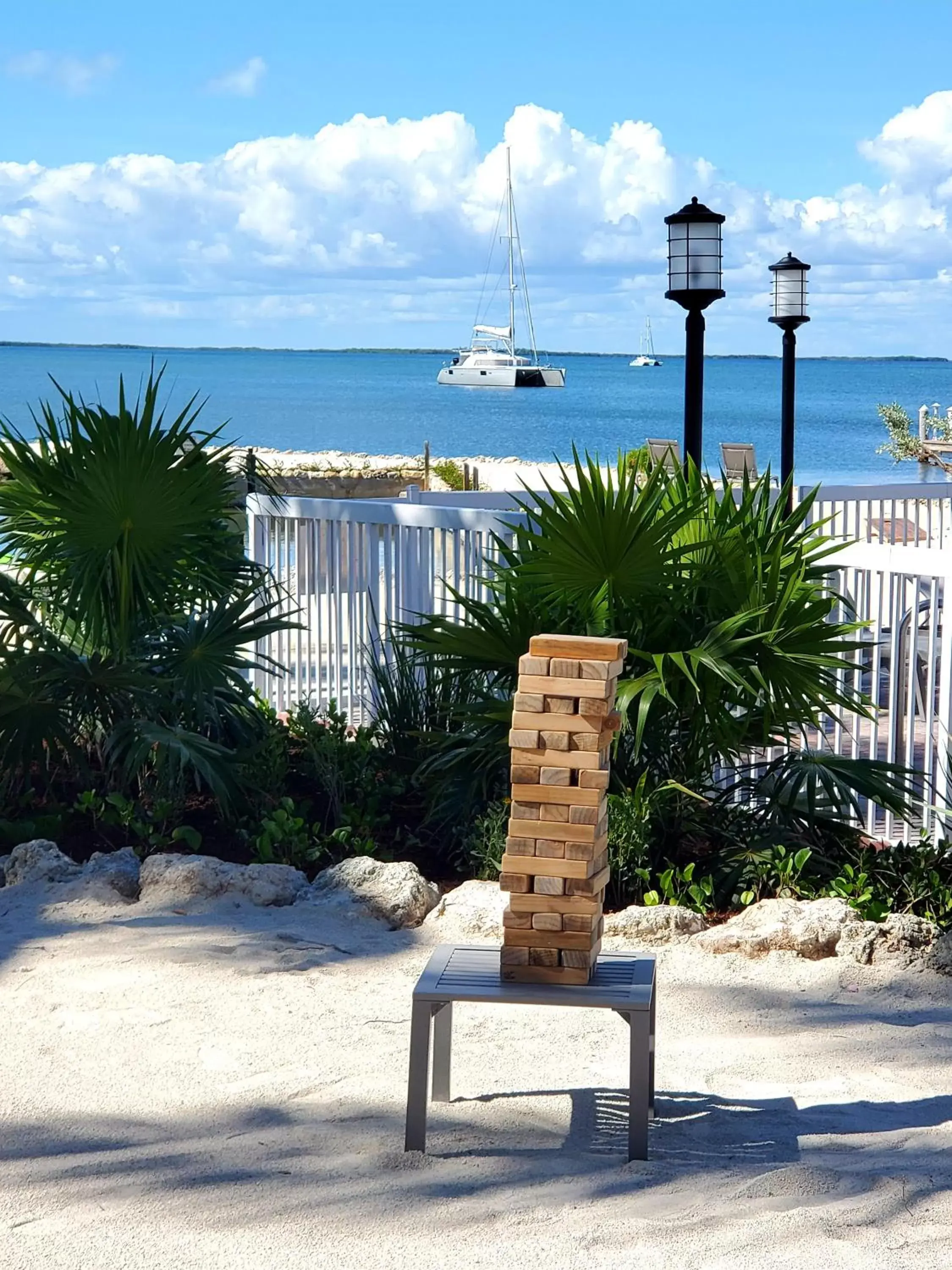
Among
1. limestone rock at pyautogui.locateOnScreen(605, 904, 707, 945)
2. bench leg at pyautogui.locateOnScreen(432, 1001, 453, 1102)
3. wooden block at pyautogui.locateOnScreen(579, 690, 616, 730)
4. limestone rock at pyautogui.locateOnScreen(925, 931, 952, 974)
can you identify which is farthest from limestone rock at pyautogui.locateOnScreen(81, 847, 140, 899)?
limestone rock at pyautogui.locateOnScreen(925, 931, 952, 974)

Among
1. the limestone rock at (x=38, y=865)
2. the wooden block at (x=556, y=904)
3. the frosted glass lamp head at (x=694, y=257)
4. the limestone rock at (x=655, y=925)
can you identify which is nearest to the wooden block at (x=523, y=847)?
the wooden block at (x=556, y=904)

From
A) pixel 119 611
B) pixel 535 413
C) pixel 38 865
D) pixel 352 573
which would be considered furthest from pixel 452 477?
pixel 535 413

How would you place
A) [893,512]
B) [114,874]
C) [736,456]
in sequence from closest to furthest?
1. [114,874]
2. [893,512]
3. [736,456]

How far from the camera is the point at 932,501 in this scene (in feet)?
38.7

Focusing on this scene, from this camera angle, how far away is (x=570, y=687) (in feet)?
11.8

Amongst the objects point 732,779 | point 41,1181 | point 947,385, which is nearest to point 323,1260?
point 41,1181

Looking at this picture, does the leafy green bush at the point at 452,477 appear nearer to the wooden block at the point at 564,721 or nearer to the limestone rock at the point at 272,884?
the limestone rock at the point at 272,884

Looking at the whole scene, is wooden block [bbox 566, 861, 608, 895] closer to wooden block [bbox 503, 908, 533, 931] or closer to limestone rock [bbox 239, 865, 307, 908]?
wooden block [bbox 503, 908, 533, 931]

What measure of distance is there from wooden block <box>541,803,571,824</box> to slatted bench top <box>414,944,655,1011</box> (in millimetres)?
390

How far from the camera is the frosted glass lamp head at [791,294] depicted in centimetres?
1471

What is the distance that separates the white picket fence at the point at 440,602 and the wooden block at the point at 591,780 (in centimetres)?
218

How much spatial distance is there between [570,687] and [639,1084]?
97 centimetres

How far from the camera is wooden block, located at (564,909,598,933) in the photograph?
11.6 feet

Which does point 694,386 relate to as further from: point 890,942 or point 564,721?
point 564,721
